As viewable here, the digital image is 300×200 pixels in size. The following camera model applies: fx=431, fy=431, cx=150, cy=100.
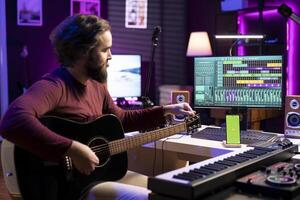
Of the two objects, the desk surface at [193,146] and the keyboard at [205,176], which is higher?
the keyboard at [205,176]

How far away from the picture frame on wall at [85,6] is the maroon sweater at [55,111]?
3.13 m

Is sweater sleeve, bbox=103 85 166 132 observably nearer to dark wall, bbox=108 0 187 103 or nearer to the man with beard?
the man with beard

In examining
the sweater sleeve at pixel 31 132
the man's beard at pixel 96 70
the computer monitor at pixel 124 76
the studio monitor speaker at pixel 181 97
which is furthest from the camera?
the computer monitor at pixel 124 76

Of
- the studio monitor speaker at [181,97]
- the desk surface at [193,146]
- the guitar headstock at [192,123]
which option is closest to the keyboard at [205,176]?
the desk surface at [193,146]

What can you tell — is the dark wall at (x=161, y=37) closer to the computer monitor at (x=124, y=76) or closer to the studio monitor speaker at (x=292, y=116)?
the computer monitor at (x=124, y=76)

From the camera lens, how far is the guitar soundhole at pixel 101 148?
1.85 m

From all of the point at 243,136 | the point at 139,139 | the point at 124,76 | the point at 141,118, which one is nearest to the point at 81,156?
the point at 139,139

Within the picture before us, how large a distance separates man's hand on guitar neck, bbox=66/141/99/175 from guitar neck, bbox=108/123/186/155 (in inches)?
9.5

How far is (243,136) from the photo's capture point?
2287mm

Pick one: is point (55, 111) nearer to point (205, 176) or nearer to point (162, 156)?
point (205, 176)

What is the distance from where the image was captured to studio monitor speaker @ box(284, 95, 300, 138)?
2.37 m

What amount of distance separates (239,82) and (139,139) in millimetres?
782

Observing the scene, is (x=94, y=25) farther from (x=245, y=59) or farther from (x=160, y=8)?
(x=160, y=8)

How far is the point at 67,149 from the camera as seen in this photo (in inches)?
64.9
